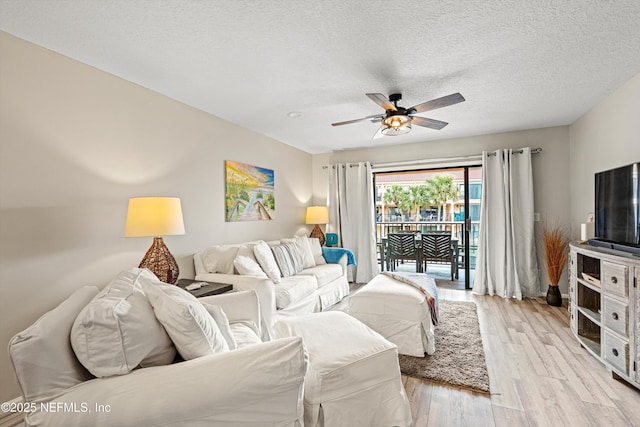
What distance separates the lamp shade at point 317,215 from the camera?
521 cm

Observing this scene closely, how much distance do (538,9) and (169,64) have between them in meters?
2.52

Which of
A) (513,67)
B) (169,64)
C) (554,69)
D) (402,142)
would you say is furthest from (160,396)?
(402,142)

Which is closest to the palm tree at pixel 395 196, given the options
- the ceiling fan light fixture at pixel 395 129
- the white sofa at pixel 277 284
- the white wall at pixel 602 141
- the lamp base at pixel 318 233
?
the lamp base at pixel 318 233

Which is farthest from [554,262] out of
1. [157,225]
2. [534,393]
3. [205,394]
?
[157,225]

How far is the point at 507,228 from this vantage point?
4398 mm

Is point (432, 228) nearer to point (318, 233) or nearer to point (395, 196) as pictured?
point (395, 196)

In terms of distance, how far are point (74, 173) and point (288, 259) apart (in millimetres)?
2271

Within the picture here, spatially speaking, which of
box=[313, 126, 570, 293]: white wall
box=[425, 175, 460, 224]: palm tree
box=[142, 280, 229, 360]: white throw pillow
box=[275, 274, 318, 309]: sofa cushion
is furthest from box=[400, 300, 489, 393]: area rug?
box=[425, 175, 460, 224]: palm tree

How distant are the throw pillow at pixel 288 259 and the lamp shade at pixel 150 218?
1.48 m

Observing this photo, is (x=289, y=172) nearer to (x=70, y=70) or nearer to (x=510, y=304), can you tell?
(x=70, y=70)

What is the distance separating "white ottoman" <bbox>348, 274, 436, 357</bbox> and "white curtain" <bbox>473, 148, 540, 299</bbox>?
233cm

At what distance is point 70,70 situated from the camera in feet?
7.39

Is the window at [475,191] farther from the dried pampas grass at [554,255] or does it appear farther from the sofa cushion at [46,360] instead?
the sofa cushion at [46,360]

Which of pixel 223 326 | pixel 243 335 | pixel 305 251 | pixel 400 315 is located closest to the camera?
pixel 223 326
